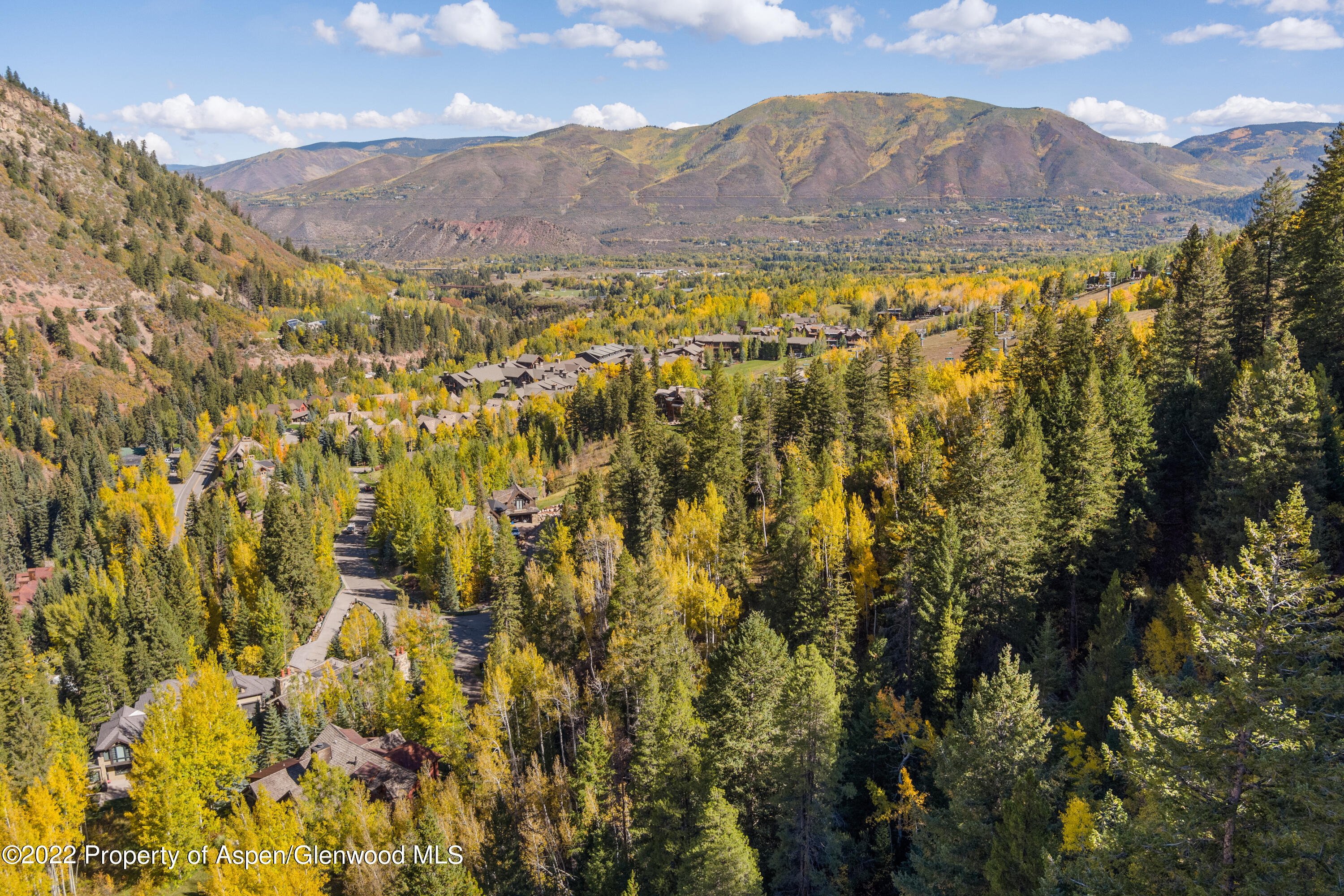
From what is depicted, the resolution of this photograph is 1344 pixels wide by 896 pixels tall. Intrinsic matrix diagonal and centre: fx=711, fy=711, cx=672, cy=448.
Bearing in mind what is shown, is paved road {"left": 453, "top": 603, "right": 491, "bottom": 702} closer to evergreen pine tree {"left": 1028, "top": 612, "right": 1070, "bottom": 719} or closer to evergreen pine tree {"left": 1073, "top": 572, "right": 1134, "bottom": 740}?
evergreen pine tree {"left": 1028, "top": 612, "right": 1070, "bottom": 719}

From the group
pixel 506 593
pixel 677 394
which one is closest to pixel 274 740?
pixel 506 593

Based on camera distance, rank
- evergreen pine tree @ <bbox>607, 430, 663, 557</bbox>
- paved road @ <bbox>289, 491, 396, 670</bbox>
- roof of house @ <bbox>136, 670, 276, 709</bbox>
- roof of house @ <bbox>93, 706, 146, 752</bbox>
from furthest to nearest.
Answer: paved road @ <bbox>289, 491, 396, 670</bbox>
roof of house @ <bbox>136, 670, 276, 709</bbox>
roof of house @ <bbox>93, 706, 146, 752</bbox>
evergreen pine tree @ <bbox>607, 430, 663, 557</bbox>

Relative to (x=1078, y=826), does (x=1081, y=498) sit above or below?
above

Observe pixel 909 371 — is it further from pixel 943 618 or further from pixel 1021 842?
pixel 1021 842

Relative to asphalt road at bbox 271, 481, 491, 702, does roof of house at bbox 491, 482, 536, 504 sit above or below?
above

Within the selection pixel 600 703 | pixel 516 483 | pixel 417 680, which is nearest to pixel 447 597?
pixel 417 680

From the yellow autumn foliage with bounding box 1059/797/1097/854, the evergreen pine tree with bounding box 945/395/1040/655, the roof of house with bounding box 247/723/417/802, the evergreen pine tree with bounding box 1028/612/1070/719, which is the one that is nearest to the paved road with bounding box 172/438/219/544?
the roof of house with bounding box 247/723/417/802
